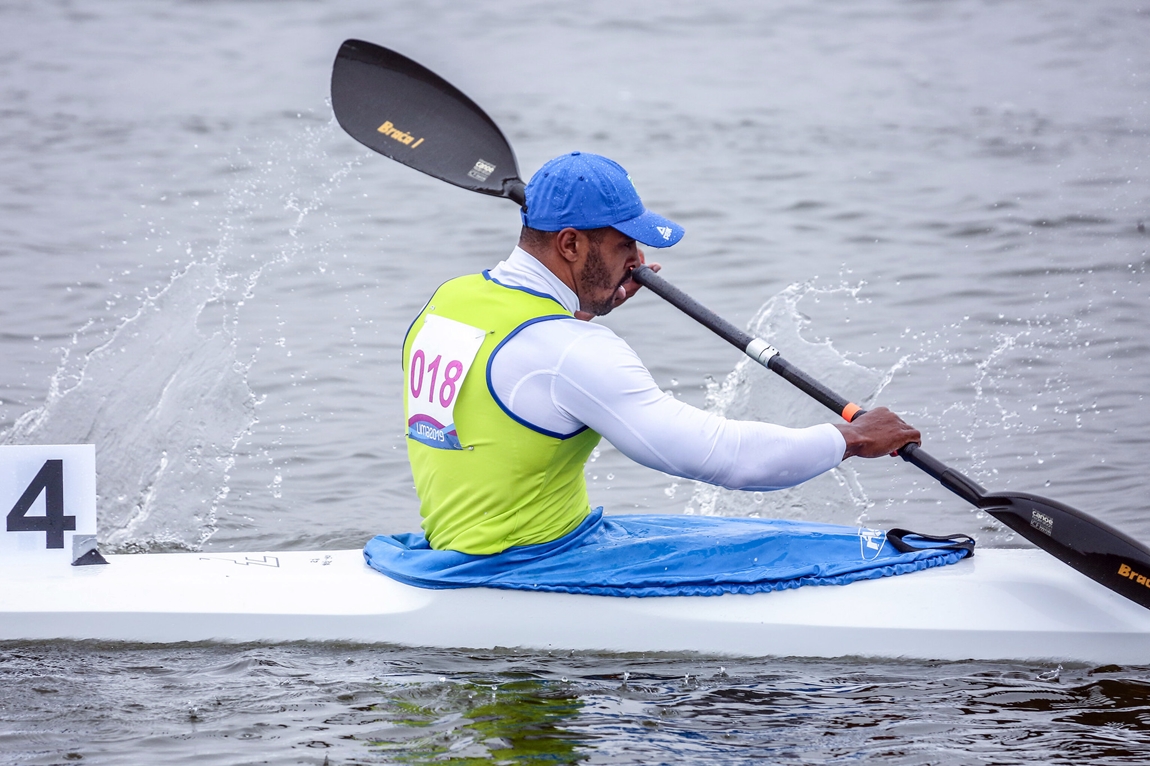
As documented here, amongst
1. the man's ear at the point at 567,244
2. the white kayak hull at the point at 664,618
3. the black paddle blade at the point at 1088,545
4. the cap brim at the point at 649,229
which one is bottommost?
the white kayak hull at the point at 664,618

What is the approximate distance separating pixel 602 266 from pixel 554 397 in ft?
1.25

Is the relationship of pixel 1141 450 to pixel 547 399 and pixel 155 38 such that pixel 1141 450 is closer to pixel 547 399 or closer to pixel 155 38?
pixel 547 399

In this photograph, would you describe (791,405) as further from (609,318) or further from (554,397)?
(554,397)

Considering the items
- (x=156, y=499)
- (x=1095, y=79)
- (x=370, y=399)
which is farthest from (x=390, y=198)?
(x=1095, y=79)

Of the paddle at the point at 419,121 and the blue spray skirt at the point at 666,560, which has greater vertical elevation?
the paddle at the point at 419,121

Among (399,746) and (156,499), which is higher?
(156,499)

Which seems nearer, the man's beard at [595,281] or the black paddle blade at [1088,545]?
the man's beard at [595,281]

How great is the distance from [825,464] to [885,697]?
1.99 feet

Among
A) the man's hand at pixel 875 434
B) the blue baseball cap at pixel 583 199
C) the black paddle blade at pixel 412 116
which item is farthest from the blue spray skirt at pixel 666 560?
the black paddle blade at pixel 412 116

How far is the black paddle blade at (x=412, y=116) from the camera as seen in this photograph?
162 inches

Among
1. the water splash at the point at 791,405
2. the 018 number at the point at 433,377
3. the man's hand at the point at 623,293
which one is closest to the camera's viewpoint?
the 018 number at the point at 433,377

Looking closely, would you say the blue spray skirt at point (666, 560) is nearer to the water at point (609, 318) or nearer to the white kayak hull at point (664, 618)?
the white kayak hull at point (664, 618)

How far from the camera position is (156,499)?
16.5 feet

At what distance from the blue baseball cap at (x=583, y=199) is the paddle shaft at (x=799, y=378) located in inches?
11.4
